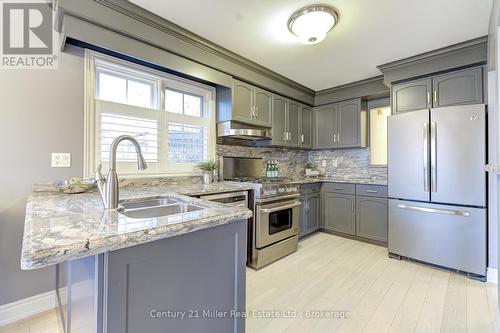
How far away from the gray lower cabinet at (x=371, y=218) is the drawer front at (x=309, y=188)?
24.2 inches

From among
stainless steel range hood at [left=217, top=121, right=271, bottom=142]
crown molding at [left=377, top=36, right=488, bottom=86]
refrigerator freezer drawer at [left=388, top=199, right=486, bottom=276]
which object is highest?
crown molding at [left=377, top=36, right=488, bottom=86]

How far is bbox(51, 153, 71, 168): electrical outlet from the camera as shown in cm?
189

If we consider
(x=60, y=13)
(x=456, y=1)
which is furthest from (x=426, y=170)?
(x=60, y=13)

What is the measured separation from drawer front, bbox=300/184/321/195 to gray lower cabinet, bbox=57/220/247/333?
2424 millimetres

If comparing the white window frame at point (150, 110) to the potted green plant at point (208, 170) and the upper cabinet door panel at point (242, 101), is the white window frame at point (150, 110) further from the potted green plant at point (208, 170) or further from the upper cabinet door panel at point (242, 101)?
the upper cabinet door panel at point (242, 101)

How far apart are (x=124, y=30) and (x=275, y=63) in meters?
1.77

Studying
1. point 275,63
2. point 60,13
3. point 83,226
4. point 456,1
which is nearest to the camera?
point 83,226

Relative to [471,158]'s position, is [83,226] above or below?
below

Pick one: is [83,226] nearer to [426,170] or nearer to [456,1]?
[456,1]

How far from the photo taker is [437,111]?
2.55 metres

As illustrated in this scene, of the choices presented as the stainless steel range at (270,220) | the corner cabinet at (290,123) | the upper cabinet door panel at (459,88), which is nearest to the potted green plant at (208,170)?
the stainless steel range at (270,220)

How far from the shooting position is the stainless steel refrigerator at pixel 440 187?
2.34 meters
